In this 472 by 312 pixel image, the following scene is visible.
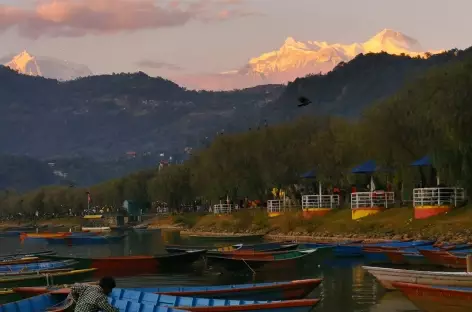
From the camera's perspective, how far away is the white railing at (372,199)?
2496 inches

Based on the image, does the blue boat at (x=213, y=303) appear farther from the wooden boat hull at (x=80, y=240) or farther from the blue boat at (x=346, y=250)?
the wooden boat hull at (x=80, y=240)

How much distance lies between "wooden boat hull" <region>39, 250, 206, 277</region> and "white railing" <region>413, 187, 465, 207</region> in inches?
899

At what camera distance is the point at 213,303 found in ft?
64.5

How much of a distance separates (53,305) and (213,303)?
4920mm

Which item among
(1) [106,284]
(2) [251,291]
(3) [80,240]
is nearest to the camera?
(1) [106,284]

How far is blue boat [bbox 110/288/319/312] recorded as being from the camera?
1894cm

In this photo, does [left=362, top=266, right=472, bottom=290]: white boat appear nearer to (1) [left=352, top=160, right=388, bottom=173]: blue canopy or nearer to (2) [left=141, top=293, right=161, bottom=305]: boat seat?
(2) [left=141, top=293, right=161, bottom=305]: boat seat

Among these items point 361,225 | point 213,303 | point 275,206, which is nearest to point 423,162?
point 361,225

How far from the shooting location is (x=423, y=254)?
3600cm

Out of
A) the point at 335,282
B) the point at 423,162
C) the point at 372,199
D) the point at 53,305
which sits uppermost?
the point at 423,162

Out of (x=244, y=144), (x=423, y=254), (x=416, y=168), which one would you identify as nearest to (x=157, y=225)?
(x=244, y=144)

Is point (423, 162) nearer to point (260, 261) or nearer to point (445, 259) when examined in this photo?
point (445, 259)

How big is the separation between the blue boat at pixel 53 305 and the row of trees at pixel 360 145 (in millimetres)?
37589

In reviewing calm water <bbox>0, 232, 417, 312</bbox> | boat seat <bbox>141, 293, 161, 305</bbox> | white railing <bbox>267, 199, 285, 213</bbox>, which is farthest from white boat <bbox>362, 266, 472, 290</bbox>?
white railing <bbox>267, 199, 285, 213</bbox>
